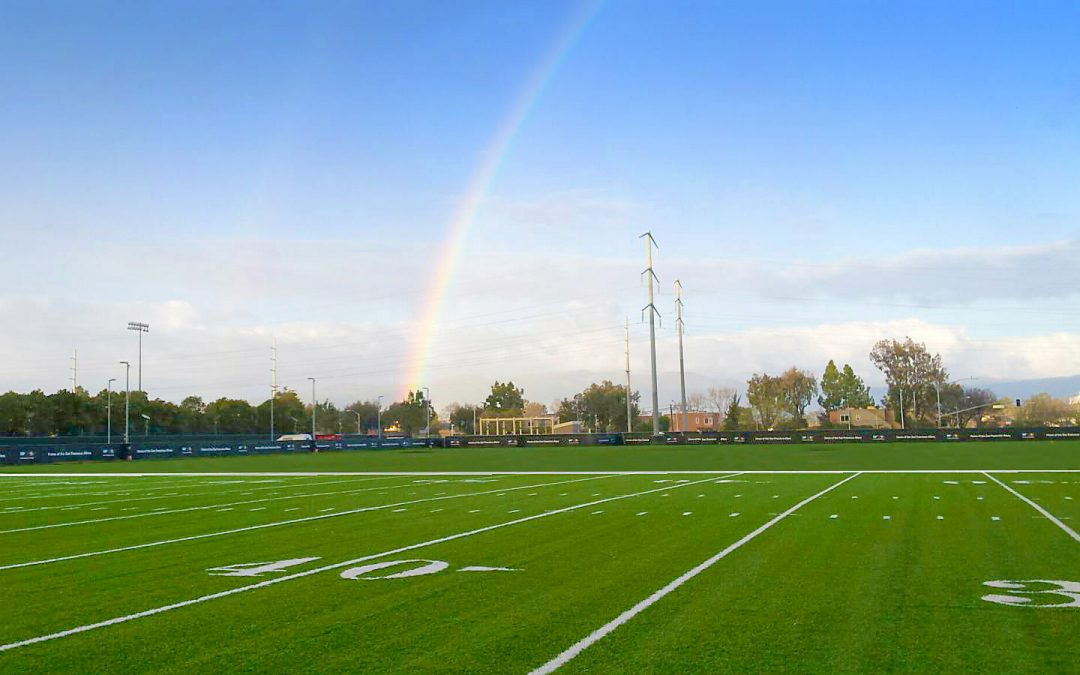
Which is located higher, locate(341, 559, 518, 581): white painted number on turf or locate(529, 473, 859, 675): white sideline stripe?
locate(341, 559, 518, 581): white painted number on turf

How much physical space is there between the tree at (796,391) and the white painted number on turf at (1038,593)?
510ft

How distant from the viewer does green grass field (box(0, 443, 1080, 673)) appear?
7.38m

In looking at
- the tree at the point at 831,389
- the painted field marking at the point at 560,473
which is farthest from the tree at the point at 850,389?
the painted field marking at the point at 560,473

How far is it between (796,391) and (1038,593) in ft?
517

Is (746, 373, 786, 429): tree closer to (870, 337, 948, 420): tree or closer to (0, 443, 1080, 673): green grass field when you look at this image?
(870, 337, 948, 420): tree

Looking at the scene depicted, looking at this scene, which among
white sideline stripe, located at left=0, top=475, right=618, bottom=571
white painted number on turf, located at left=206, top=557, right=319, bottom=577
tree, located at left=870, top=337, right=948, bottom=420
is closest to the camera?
white painted number on turf, located at left=206, top=557, right=319, bottom=577

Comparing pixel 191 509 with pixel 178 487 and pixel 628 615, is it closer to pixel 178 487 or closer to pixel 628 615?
pixel 178 487

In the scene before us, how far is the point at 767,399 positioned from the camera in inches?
6388

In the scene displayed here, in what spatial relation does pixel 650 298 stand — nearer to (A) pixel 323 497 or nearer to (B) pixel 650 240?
(B) pixel 650 240

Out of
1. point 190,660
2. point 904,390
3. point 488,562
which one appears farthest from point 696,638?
point 904,390

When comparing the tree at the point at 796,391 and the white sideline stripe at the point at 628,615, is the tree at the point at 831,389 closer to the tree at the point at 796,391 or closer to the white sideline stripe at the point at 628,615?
the tree at the point at 796,391

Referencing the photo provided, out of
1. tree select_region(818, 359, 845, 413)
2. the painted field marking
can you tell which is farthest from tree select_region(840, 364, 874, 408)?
the painted field marking

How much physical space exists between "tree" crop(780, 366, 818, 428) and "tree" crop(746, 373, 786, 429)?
2.27 feet

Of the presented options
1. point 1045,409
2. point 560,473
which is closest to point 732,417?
point 1045,409
